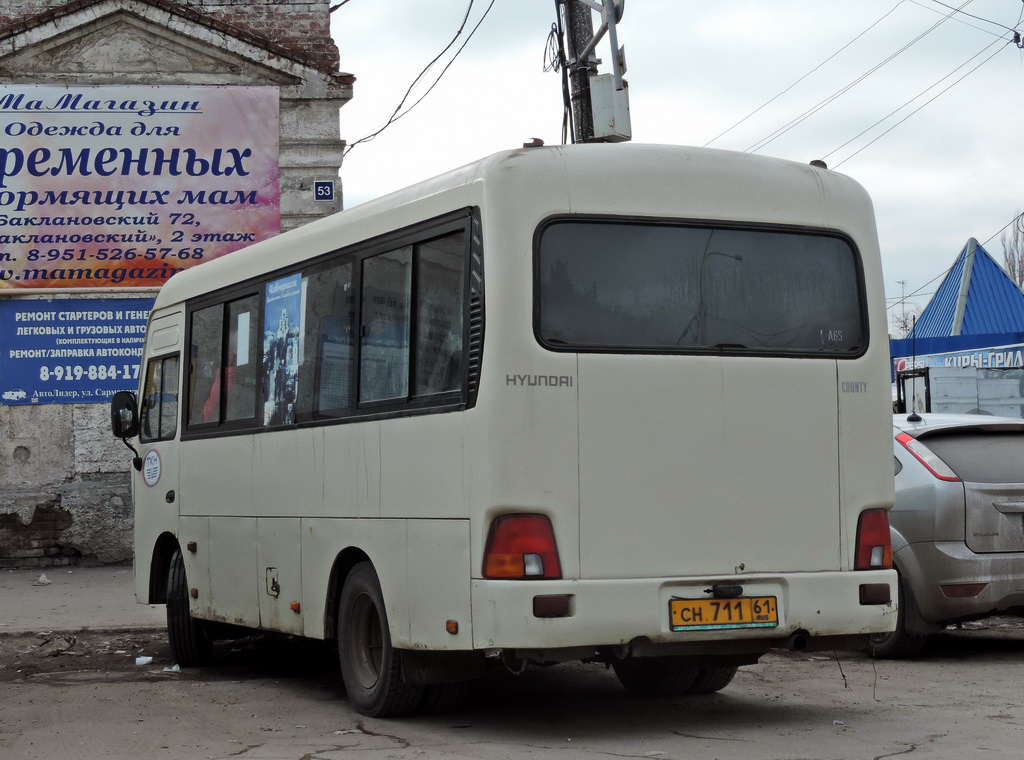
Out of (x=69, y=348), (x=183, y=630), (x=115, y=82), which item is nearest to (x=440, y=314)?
(x=183, y=630)

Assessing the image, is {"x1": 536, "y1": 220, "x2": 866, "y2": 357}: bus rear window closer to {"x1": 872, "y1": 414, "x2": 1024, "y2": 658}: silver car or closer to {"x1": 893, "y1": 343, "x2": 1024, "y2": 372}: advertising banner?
{"x1": 872, "y1": 414, "x2": 1024, "y2": 658}: silver car

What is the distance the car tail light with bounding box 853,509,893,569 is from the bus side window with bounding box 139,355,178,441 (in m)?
4.98

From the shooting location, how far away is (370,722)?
7172 mm

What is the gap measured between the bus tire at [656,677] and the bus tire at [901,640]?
1942 mm

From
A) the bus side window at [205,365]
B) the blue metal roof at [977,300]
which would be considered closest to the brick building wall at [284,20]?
the bus side window at [205,365]

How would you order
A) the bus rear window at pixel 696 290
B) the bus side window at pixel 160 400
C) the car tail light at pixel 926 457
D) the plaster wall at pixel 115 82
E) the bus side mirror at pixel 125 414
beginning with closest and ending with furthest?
the bus rear window at pixel 696 290 → the car tail light at pixel 926 457 → the bus side window at pixel 160 400 → the bus side mirror at pixel 125 414 → the plaster wall at pixel 115 82

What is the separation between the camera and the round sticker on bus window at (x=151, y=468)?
10.3 meters

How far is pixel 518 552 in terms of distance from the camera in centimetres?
624

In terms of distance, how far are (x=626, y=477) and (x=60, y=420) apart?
418 inches

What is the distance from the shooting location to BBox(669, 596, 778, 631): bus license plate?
6.41m

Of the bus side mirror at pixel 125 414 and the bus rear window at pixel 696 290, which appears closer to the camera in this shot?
the bus rear window at pixel 696 290

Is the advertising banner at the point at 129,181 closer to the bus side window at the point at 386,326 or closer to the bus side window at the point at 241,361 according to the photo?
the bus side window at the point at 241,361

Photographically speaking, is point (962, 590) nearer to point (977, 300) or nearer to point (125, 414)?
point (125, 414)

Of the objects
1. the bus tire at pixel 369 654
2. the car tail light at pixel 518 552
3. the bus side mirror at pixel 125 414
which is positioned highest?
the bus side mirror at pixel 125 414
